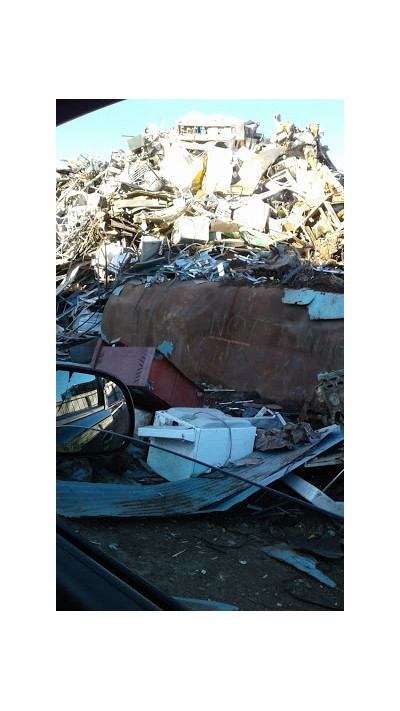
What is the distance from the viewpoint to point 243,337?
265 inches

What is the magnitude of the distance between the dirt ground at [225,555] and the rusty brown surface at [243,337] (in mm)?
3490

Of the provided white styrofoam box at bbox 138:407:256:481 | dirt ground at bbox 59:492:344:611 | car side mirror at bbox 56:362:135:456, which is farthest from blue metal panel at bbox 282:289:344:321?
car side mirror at bbox 56:362:135:456

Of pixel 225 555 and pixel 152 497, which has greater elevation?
pixel 152 497

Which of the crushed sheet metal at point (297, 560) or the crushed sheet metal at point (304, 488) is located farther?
the crushed sheet metal at point (304, 488)

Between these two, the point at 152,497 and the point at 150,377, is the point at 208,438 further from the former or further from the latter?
the point at 152,497

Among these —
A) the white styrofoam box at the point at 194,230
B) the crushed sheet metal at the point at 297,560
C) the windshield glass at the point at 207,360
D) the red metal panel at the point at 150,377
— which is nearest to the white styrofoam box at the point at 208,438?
the windshield glass at the point at 207,360

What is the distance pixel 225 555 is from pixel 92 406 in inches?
41.1

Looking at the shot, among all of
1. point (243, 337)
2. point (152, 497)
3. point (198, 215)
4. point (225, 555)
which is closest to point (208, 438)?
point (225, 555)

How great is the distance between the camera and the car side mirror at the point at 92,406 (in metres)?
2.16

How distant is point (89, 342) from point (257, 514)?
22.0 feet

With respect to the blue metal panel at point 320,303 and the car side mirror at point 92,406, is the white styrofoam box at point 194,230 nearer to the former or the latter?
the blue metal panel at point 320,303

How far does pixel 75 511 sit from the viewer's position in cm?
214

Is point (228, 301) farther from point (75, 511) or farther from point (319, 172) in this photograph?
point (319, 172)

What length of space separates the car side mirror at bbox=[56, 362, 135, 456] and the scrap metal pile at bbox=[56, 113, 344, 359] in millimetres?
4561
